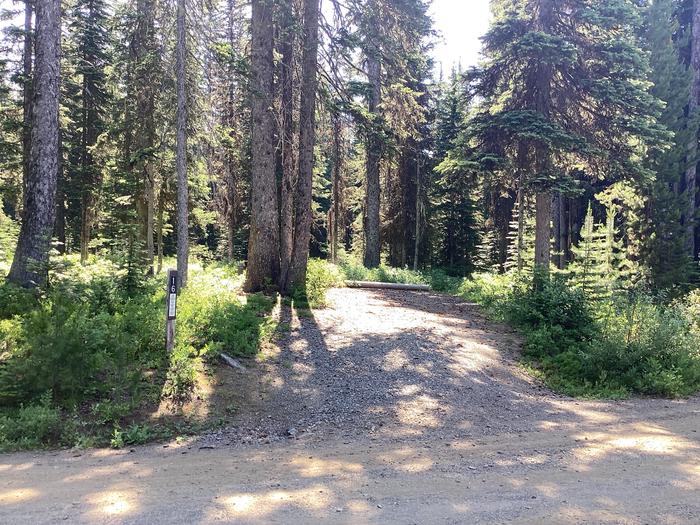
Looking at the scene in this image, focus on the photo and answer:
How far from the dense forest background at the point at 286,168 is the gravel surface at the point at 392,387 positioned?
0.84 m

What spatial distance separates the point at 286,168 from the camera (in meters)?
16.1

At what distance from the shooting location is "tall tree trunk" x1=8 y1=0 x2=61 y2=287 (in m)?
9.80

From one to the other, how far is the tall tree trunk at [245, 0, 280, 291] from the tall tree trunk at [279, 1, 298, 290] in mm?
692

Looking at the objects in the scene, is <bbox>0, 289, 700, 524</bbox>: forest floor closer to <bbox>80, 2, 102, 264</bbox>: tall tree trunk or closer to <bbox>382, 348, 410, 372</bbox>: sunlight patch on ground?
<bbox>382, 348, 410, 372</bbox>: sunlight patch on ground

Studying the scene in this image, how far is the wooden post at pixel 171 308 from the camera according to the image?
702cm

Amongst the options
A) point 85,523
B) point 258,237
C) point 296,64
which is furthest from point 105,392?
point 296,64

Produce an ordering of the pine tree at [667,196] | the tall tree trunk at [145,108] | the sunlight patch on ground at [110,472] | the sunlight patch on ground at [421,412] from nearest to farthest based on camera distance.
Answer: the sunlight patch on ground at [110,472], the sunlight patch on ground at [421,412], the tall tree trunk at [145,108], the pine tree at [667,196]

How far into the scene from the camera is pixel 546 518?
3691 mm

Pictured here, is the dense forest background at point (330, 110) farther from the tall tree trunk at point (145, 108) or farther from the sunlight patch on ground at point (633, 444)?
the sunlight patch on ground at point (633, 444)

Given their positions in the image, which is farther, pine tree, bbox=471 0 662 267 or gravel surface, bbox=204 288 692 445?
pine tree, bbox=471 0 662 267

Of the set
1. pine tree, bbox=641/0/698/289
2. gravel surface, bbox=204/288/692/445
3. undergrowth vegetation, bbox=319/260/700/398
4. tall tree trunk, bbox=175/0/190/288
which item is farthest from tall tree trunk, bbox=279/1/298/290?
pine tree, bbox=641/0/698/289

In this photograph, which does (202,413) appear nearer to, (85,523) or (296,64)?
(85,523)

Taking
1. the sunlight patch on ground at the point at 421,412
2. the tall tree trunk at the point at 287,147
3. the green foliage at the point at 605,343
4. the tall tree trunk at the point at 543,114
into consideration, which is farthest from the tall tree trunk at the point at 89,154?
the sunlight patch on ground at the point at 421,412

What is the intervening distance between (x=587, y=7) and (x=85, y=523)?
18.0 meters
